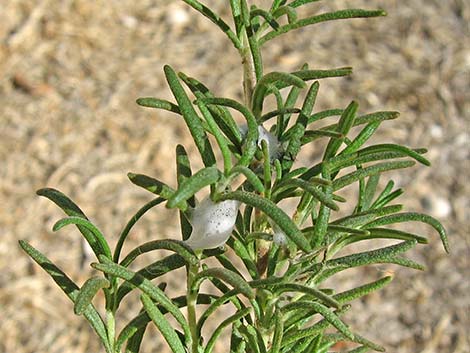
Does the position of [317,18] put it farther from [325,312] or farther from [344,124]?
[325,312]

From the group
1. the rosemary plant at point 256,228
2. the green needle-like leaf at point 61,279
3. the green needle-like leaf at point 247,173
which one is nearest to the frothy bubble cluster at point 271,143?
the rosemary plant at point 256,228

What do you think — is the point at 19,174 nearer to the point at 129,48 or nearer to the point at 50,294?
the point at 50,294

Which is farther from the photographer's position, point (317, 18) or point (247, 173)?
point (317, 18)

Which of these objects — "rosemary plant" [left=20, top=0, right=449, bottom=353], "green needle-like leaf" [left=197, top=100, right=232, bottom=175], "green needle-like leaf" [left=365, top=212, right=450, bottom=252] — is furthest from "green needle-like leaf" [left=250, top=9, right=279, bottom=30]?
"green needle-like leaf" [left=365, top=212, right=450, bottom=252]

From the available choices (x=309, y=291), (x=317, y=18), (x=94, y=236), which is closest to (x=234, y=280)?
(x=309, y=291)

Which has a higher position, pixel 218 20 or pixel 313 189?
pixel 218 20

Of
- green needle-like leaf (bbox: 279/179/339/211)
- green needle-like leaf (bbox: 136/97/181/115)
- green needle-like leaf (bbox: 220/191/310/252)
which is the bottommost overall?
green needle-like leaf (bbox: 220/191/310/252)

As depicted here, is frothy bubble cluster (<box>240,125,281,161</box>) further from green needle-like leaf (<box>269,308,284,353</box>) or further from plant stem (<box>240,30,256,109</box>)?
green needle-like leaf (<box>269,308,284,353</box>)

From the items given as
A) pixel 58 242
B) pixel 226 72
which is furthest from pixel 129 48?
pixel 58 242
